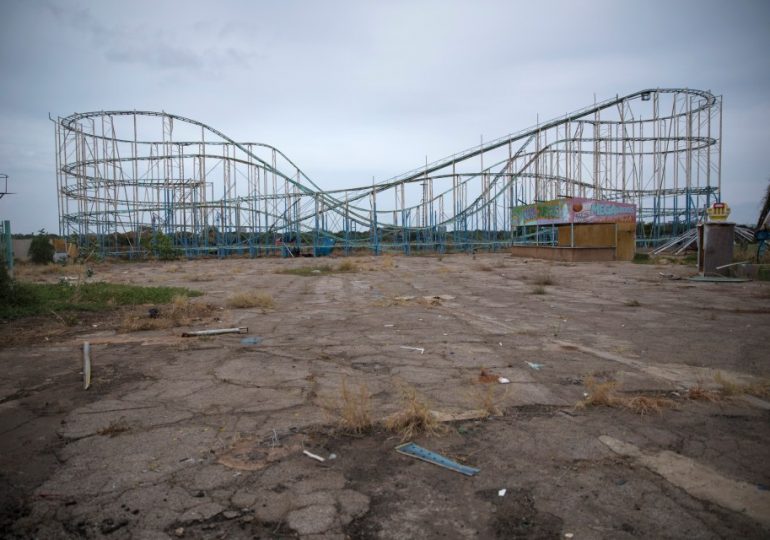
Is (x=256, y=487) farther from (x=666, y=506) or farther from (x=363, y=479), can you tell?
(x=666, y=506)

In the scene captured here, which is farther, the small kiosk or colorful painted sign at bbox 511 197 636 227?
colorful painted sign at bbox 511 197 636 227

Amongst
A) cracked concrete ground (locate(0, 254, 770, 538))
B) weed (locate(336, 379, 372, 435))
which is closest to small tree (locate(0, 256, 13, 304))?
cracked concrete ground (locate(0, 254, 770, 538))

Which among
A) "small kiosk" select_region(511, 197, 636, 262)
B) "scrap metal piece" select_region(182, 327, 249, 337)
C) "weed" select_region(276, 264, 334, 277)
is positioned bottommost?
"scrap metal piece" select_region(182, 327, 249, 337)

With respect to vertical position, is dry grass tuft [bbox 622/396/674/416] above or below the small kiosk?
below

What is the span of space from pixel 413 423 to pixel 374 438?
10.4 inches

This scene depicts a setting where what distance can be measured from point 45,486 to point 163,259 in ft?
90.2

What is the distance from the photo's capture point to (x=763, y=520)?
211cm

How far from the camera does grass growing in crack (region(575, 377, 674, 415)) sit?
11.1ft

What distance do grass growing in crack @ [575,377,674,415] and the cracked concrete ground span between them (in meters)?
0.08

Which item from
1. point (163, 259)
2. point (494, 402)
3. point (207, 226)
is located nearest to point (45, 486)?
point (494, 402)

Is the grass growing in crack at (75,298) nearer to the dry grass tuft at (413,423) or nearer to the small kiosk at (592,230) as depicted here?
the dry grass tuft at (413,423)

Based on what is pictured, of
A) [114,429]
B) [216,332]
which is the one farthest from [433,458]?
[216,332]

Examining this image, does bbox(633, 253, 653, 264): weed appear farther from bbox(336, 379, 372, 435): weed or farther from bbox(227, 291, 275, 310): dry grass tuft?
bbox(336, 379, 372, 435): weed

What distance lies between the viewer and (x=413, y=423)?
10.0 feet
